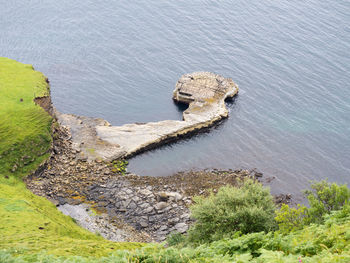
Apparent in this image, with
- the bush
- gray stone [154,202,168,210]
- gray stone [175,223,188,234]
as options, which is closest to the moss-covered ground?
the bush

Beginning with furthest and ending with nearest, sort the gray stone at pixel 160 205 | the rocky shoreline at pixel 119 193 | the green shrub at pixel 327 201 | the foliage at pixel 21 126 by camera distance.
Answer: the foliage at pixel 21 126 → the gray stone at pixel 160 205 → the rocky shoreline at pixel 119 193 → the green shrub at pixel 327 201

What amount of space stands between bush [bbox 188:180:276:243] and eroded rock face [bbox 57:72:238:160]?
1204 inches

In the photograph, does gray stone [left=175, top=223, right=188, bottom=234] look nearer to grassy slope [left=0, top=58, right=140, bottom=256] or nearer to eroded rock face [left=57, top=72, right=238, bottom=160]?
grassy slope [left=0, top=58, right=140, bottom=256]

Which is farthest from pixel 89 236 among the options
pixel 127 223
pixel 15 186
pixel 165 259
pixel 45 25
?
pixel 45 25

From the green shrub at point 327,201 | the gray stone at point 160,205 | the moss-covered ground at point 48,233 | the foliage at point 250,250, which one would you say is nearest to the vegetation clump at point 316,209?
the green shrub at point 327,201

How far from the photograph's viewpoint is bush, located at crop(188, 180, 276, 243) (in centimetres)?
3869

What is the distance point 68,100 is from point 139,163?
89.3 feet

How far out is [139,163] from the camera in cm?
6925

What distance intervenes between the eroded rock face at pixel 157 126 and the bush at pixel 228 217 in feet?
100

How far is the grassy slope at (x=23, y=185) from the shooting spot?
98.8 feet

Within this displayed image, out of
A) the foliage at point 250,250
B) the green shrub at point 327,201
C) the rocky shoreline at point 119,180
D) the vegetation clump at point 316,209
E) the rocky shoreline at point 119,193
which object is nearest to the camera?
the foliage at point 250,250

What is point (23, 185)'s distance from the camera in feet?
179

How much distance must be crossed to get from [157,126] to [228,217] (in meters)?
40.0

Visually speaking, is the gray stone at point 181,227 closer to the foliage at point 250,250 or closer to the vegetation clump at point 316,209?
the vegetation clump at point 316,209
